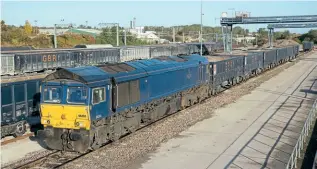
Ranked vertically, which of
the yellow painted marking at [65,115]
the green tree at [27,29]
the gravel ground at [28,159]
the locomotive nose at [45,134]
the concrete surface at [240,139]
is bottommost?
the gravel ground at [28,159]

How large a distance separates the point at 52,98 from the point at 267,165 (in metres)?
8.61

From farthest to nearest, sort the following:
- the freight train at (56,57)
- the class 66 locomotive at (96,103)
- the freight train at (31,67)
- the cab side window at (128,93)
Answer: the freight train at (56,57) → the freight train at (31,67) → the cab side window at (128,93) → the class 66 locomotive at (96,103)

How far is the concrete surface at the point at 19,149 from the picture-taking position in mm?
15229

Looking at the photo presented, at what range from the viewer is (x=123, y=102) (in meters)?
16.9

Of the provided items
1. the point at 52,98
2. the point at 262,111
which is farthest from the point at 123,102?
the point at 262,111

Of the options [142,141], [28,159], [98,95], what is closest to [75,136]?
[98,95]

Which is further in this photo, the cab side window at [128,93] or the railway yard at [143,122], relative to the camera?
the cab side window at [128,93]

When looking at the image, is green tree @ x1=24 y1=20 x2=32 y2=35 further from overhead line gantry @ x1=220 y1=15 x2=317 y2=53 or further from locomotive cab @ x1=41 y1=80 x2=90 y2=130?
locomotive cab @ x1=41 y1=80 x2=90 y2=130

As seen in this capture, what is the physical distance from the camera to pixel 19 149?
1633 cm

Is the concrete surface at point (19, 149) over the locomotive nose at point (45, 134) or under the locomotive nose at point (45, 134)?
under

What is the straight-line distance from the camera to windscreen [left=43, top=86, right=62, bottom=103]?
14867mm

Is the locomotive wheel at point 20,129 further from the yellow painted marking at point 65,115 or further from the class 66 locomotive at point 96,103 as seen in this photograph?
the yellow painted marking at point 65,115

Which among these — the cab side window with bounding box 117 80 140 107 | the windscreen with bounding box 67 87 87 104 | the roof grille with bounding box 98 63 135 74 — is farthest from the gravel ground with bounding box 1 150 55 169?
the roof grille with bounding box 98 63 135 74

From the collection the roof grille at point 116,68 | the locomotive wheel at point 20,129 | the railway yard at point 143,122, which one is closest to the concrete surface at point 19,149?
the railway yard at point 143,122
